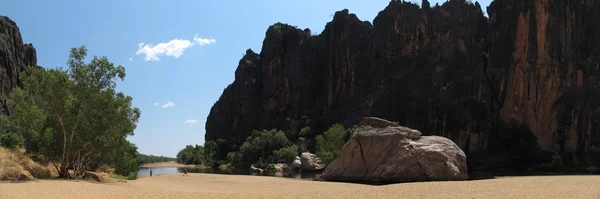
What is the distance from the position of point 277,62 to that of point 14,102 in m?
118

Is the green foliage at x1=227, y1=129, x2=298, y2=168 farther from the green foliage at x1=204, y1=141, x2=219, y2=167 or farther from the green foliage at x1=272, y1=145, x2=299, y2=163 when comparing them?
the green foliage at x1=204, y1=141, x2=219, y2=167

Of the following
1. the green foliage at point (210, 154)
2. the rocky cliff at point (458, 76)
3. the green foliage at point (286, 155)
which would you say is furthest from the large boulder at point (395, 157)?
the green foliage at point (210, 154)

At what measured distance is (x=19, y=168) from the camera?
30469mm


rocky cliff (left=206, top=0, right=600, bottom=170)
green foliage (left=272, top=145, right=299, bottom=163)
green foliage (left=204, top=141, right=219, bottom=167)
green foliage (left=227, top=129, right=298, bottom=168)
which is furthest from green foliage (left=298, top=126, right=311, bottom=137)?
green foliage (left=204, top=141, right=219, bottom=167)

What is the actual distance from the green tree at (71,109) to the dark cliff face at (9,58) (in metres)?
56.1

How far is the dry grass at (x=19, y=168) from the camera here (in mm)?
29120

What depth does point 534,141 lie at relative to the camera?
266 ft

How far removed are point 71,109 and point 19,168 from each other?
5.38 m

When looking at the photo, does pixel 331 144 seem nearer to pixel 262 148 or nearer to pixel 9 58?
pixel 262 148

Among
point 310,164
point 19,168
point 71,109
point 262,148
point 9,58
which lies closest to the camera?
point 19,168

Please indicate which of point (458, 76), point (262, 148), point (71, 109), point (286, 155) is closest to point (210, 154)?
point (262, 148)

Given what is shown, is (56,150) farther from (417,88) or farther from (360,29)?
(360,29)

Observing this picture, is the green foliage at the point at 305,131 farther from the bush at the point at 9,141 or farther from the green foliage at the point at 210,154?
the bush at the point at 9,141

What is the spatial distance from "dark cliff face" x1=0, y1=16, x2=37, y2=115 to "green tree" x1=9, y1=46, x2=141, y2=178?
184ft
